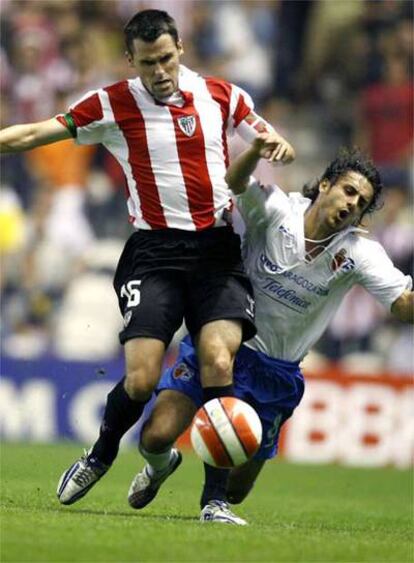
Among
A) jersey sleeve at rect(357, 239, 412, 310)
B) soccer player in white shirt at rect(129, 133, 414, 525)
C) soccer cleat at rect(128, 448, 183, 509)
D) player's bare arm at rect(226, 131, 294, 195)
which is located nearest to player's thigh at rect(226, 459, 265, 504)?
soccer player in white shirt at rect(129, 133, 414, 525)

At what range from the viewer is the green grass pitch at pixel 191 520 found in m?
7.02

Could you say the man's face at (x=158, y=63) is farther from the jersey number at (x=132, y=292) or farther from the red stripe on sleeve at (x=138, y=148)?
the jersey number at (x=132, y=292)

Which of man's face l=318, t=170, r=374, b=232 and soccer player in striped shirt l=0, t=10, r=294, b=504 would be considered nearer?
soccer player in striped shirt l=0, t=10, r=294, b=504

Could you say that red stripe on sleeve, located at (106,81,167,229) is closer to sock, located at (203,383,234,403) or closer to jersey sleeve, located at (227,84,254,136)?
jersey sleeve, located at (227,84,254,136)

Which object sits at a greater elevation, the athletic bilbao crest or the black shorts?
the athletic bilbao crest

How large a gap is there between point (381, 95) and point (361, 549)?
488 inches

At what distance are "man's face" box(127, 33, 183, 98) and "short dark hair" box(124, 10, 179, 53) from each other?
3 centimetres

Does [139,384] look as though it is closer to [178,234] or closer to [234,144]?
[178,234]

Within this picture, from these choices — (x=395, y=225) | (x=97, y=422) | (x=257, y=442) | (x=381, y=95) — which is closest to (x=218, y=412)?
(x=257, y=442)

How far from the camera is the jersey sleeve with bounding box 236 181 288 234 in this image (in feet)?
28.8

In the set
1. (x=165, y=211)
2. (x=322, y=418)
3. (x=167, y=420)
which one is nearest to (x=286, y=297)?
(x=165, y=211)

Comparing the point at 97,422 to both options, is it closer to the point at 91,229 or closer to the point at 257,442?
the point at 91,229

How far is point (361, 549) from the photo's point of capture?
24.6 ft

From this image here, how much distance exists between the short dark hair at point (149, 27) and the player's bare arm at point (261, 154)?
2.64ft
